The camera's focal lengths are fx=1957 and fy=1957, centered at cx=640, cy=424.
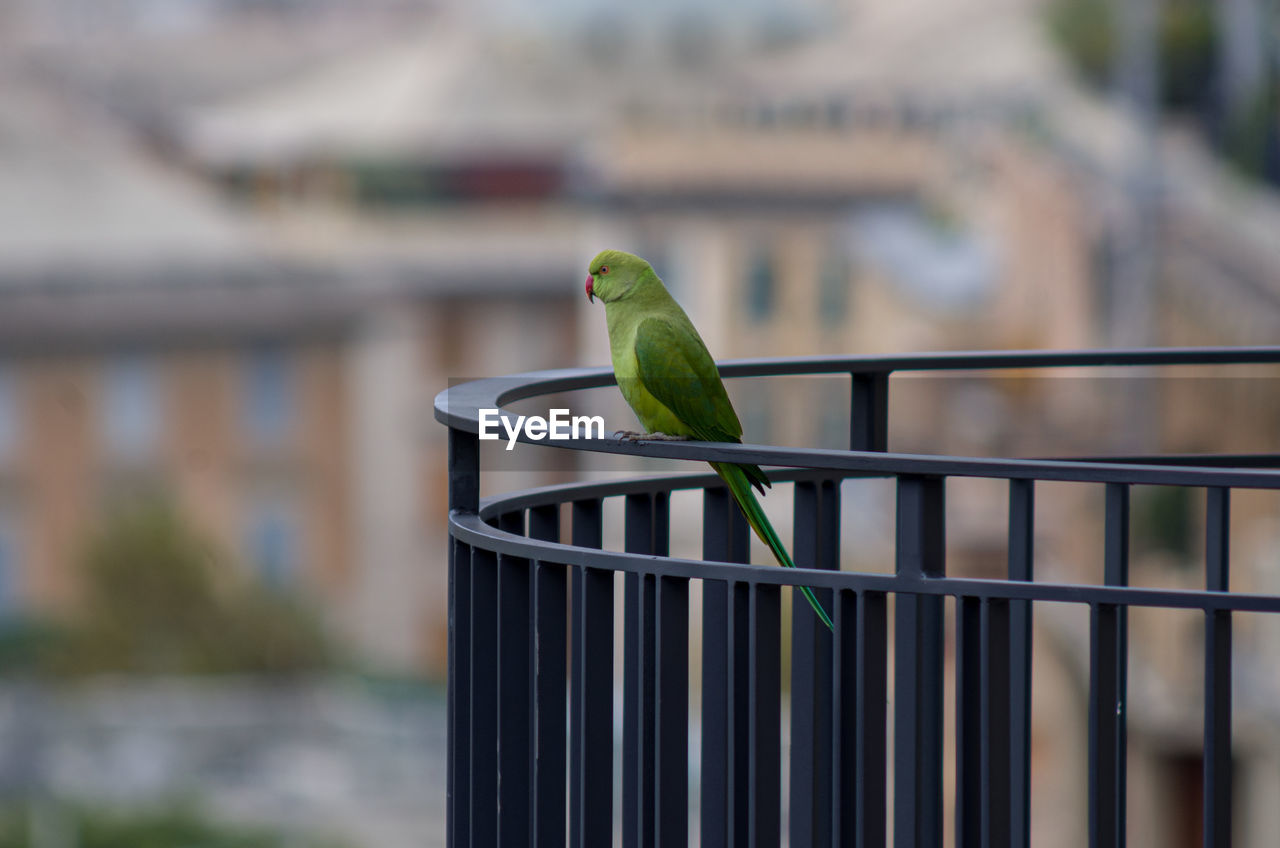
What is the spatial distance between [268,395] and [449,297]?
6.43 metres

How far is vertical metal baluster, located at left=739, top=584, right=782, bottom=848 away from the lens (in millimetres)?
2775

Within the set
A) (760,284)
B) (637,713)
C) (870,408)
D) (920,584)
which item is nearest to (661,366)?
(870,408)

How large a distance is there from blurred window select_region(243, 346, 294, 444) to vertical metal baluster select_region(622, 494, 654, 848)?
41431mm

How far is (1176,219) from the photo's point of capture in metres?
25.6

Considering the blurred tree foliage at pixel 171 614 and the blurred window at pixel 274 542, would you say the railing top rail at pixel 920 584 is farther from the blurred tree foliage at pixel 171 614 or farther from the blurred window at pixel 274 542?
the blurred window at pixel 274 542

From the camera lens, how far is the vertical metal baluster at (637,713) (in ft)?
9.32

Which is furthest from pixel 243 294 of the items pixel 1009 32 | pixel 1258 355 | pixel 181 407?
pixel 1258 355

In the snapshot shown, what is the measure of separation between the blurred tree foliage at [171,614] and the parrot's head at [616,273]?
1512 inches

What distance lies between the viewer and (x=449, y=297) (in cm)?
4850

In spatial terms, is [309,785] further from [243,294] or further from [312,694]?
[243,294]

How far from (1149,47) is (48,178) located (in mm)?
30266

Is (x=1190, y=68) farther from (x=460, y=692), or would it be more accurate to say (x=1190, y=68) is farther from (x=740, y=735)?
(x=740, y=735)

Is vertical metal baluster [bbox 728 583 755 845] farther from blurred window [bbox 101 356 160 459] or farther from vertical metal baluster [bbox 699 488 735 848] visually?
blurred window [bbox 101 356 160 459]

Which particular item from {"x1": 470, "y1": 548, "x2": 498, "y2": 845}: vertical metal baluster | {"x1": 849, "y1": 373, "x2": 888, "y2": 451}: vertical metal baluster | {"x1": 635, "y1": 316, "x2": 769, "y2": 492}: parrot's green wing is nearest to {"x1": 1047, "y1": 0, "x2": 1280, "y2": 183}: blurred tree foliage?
{"x1": 849, "y1": 373, "x2": 888, "y2": 451}: vertical metal baluster
